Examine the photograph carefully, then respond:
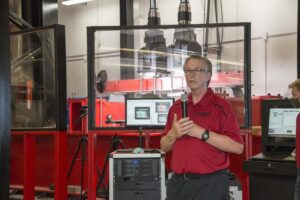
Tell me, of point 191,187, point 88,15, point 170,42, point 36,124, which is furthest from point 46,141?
point 88,15

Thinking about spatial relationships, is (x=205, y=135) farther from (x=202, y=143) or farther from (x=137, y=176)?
(x=137, y=176)

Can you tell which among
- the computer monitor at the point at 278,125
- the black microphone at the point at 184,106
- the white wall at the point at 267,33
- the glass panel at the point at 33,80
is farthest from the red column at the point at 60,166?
the white wall at the point at 267,33

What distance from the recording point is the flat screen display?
3523 mm

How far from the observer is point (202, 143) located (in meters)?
2.17

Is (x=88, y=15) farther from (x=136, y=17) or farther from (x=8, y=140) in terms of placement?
(x=8, y=140)

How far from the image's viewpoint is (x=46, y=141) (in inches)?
231

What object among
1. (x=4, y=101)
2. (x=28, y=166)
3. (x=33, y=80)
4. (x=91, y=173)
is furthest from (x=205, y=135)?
(x=33, y=80)

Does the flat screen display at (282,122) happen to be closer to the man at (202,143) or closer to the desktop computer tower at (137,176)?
the desktop computer tower at (137,176)

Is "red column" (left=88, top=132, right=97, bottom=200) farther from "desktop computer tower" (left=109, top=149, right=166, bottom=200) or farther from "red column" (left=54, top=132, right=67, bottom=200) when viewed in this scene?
"desktop computer tower" (left=109, top=149, right=166, bottom=200)

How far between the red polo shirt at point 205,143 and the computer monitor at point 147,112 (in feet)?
5.03

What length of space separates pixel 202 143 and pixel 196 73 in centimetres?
38

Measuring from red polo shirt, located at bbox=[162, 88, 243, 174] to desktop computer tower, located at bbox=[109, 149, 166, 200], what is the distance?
1.26 meters

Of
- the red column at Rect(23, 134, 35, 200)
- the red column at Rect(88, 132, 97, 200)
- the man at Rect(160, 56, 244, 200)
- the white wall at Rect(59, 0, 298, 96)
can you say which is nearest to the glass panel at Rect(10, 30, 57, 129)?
the red column at Rect(23, 134, 35, 200)

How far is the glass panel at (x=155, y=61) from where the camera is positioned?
3899 mm
